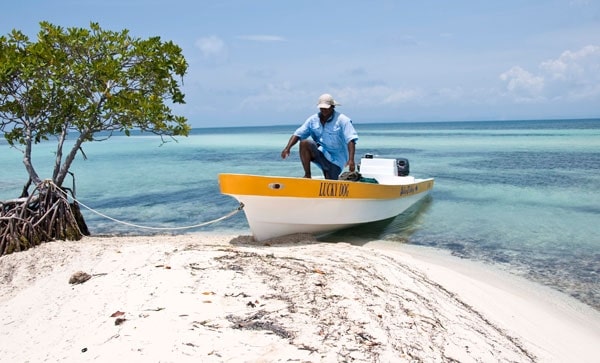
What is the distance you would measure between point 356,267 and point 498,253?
137 inches

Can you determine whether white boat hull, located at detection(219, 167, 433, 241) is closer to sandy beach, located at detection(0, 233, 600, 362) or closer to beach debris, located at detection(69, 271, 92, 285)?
sandy beach, located at detection(0, 233, 600, 362)

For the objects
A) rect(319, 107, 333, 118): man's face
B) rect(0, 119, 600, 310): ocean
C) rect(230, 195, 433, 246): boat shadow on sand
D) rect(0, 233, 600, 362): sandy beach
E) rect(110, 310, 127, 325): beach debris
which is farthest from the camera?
rect(0, 119, 600, 310): ocean

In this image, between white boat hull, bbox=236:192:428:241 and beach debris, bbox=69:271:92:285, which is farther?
white boat hull, bbox=236:192:428:241

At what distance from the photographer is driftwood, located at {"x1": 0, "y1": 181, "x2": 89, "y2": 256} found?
18.1ft

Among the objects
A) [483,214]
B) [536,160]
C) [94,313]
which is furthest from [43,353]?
[536,160]

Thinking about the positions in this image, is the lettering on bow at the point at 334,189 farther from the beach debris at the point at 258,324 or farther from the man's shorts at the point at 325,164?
the beach debris at the point at 258,324

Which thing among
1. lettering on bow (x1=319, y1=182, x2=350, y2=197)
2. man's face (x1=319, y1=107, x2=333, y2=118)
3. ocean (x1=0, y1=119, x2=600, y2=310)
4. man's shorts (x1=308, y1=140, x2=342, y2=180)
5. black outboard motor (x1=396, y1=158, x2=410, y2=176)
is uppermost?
man's face (x1=319, y1=107, x2=333, y2=118)

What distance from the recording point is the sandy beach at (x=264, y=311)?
270cm

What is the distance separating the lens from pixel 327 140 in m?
6.94

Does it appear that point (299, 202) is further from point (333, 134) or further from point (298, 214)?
point (333, 134)

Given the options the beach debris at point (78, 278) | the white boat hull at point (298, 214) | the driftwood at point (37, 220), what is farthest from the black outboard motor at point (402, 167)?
the beach debris at point (78, 278)

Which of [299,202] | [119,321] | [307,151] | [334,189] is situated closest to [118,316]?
[119,321]

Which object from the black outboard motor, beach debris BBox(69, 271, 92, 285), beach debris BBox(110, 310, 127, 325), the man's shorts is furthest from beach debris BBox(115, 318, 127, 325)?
the black outboard motor

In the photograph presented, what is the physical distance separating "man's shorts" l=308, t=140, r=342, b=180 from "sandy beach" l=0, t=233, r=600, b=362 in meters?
1.91
